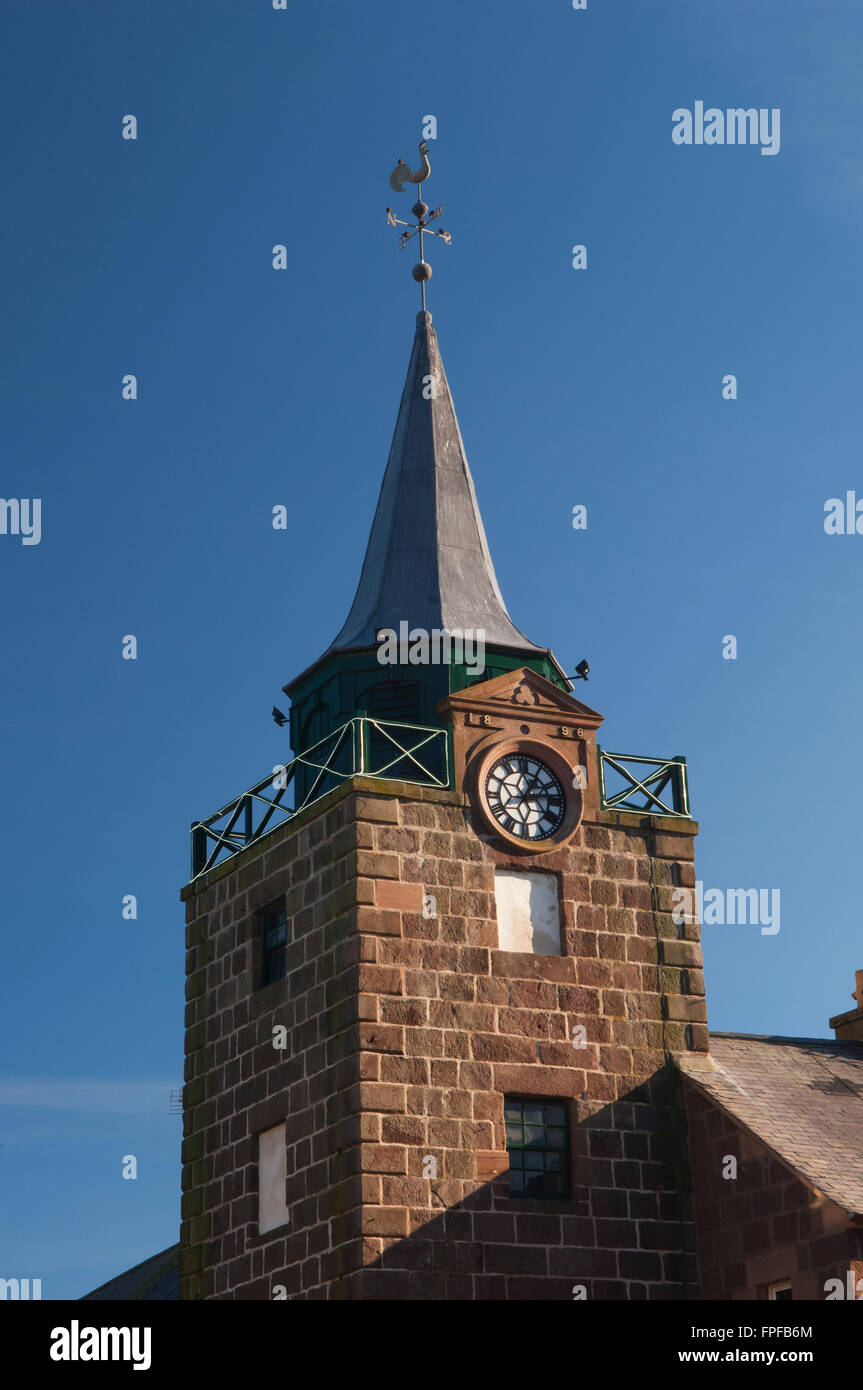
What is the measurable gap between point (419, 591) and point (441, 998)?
7.91 metres

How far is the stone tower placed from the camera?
28.9m

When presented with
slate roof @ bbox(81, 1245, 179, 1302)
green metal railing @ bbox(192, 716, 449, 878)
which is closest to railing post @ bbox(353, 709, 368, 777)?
green metal railing @ bbox(192, 716, 449, 878)

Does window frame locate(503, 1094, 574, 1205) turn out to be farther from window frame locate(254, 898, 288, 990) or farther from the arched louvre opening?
the arched louvre opening

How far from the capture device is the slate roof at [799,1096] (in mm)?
28719

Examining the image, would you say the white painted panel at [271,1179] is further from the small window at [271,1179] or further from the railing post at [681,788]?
the railing post at [681,788]

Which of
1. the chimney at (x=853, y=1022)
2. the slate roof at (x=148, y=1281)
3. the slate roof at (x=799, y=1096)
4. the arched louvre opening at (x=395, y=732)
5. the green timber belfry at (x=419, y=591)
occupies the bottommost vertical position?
the slate roof at (x=148, y=1281)

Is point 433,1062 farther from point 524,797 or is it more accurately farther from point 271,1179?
point 524,797

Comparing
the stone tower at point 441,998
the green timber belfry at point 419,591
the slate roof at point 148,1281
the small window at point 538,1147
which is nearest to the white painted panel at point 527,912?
the stone tower at point 441,998

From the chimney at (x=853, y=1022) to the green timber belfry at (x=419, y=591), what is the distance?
919 centimetres

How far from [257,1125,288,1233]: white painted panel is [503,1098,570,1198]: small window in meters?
3.46
